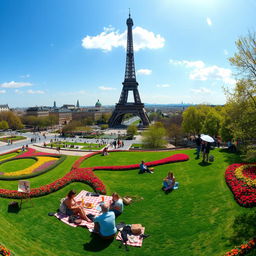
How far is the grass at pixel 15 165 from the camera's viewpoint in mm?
25675

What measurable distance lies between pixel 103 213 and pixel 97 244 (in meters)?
1.40

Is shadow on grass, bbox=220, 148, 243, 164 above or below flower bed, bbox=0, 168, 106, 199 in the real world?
above

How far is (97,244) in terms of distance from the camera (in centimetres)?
930

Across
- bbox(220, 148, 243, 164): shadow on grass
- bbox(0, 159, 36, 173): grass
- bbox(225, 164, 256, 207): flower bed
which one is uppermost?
bbox(220, 148, 243, 164): shadow on grass

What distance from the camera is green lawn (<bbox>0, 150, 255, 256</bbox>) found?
28.8ft

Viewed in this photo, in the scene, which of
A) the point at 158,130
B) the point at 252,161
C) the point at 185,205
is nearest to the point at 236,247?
the point at 185,205

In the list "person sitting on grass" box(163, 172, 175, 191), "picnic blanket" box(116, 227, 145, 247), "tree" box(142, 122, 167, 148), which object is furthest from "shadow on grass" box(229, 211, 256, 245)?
"tree" box(142, 122, 167, 148)

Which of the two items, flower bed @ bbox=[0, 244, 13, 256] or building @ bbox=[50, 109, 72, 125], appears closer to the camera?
flower bed @ bbox=[0, 244, 13, 256]

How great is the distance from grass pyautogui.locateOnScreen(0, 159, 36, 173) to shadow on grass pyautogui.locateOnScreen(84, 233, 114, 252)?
1998 cm

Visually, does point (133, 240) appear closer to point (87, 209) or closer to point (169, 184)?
point (87, 209)

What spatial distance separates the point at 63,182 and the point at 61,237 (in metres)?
6.13

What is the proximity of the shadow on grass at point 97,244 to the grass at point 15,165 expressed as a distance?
65.5ft

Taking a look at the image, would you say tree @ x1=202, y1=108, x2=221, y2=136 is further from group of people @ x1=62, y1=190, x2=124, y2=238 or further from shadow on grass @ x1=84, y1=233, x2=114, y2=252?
shadow on grass @ x1=84, y1=233, x2=114, y2=252

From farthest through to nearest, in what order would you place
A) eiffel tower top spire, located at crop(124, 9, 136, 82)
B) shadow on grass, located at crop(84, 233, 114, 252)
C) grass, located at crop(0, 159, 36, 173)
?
1. eiffel tower top spire, located at crop(124, 9, 136, 82)
2. grass, located at crop(0, 159, 36, 173)
3. shadow on grass, located at crop(84, 233, 114, 252)
